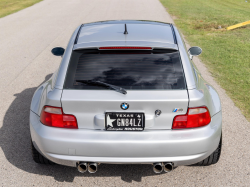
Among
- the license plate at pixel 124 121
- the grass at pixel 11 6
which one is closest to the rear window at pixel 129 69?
the license plate at pixel 124 121

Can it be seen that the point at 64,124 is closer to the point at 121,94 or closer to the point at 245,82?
the point at 121,94

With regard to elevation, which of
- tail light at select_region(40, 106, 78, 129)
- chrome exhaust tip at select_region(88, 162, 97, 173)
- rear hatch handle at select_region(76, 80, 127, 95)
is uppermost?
rear hatch handle at select_region(76, 80, 127, 95)

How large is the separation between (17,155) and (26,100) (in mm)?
2018

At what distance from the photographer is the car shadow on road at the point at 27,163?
373 cm

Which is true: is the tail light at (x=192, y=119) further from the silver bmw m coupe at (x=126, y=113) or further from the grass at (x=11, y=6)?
the grass at (x=11, y=6)

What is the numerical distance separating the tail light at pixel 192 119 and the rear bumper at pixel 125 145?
5 cm

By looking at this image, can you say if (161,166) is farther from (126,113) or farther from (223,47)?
(223,47)

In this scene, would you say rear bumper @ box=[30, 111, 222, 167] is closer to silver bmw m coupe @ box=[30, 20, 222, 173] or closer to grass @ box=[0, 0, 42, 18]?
silver bmw m coupe @ box=[30, 20, 222, 173]

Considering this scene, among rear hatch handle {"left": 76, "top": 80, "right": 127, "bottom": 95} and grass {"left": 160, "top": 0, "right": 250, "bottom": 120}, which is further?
grass {"left": 160, "top": 0, "right": 250, "bottom": 120}

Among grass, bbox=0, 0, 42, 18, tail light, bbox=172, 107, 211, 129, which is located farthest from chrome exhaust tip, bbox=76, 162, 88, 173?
grass, bbox=0, 0, 42, 18

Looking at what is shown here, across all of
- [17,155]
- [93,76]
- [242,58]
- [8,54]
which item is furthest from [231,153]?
[8,54]

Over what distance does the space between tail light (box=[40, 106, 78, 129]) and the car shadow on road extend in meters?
0.86

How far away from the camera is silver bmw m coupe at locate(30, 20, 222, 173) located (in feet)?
10.00

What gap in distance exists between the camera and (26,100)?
596 centimetres
